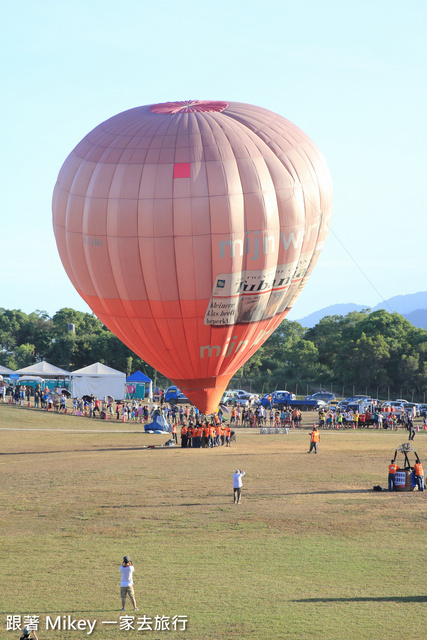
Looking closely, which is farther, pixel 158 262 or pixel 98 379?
pixel 98 379

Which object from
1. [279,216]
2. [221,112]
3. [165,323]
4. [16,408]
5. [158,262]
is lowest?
[16,408]

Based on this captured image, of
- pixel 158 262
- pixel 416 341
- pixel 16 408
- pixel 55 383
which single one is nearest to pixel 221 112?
pixel 158 262

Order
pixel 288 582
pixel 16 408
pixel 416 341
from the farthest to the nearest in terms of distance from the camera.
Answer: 1. pixel 416 341
2. pixel 16 408
3. pixel 288 582

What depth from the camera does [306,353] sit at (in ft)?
309

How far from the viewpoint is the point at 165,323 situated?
34.5 metres

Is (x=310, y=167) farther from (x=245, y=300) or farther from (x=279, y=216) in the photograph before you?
(x=245, y=300)

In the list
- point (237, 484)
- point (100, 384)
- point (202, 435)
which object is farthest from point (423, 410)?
point (237, 484)

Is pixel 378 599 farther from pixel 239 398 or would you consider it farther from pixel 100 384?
pixel 239 398

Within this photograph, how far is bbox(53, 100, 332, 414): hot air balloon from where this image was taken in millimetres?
32531

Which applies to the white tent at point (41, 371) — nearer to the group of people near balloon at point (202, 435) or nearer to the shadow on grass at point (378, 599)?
→ the group of people near balloon at point (202, 435)

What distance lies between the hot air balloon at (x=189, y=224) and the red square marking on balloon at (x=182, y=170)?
52 mm

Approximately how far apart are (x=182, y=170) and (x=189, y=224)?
2.42m

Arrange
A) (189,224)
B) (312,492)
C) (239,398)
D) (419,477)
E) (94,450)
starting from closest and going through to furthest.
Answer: (312,492) < (419,477) < (189,224) < (94,450) < (239,398)

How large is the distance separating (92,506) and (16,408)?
108 feet
